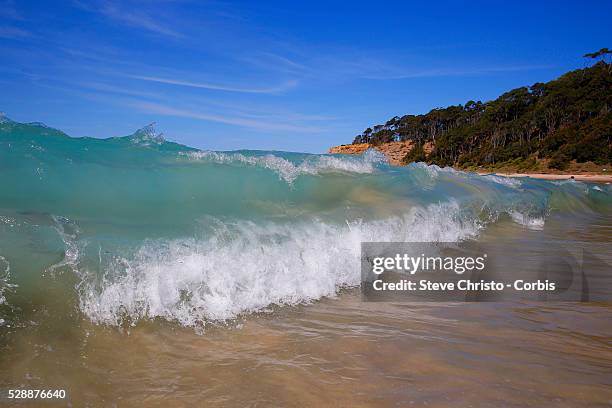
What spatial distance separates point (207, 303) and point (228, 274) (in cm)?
45

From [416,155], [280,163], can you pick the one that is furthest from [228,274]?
[416,155]

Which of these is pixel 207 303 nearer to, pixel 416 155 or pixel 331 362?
pixel 331 362

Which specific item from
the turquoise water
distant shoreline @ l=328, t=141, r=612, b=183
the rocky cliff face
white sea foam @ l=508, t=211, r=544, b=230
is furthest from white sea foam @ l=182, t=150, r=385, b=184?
the rocky cliff face

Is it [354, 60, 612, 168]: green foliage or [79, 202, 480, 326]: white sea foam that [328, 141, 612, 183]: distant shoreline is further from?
[79, 202, 480, 326]: white sea foam

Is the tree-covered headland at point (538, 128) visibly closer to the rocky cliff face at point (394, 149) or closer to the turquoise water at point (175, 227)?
the rocky cliff face at point (394, 149)

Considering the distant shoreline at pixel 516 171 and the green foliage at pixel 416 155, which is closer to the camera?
the distant shoreline at pixel 516 171

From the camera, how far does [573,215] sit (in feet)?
43.4

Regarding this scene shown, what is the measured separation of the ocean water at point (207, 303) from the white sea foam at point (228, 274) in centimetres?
1

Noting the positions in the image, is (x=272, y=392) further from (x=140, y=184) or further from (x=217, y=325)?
(x=140, y=184)

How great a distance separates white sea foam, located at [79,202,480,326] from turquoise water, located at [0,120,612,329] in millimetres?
12

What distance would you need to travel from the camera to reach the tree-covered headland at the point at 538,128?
1756 inches

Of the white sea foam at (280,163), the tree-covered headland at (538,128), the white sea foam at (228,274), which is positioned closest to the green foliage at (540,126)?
the tree-covered headland at (538,128)

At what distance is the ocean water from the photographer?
2596mm

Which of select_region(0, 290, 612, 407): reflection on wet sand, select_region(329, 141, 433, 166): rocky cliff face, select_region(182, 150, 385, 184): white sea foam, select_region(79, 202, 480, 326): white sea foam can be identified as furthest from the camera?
select_region(329, 141, 433, 166): rocky cliff face
